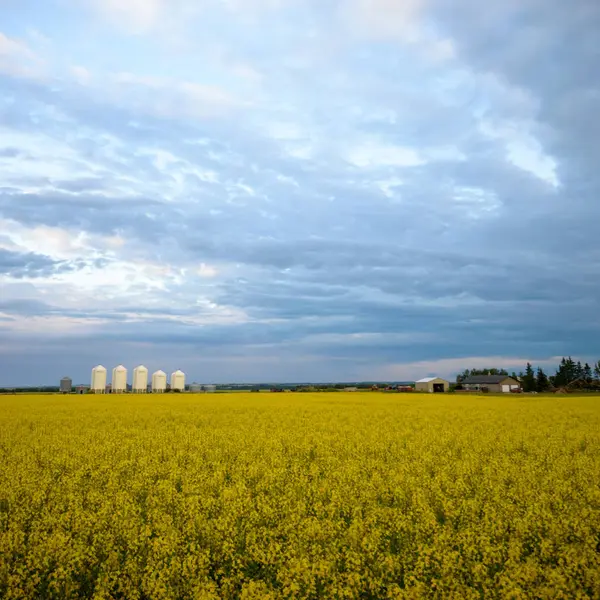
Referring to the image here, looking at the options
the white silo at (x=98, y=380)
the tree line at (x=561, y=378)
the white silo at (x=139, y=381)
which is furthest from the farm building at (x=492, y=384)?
the white silo at (x=98, y=380)

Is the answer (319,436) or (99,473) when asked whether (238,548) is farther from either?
(319,436)

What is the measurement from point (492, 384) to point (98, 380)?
86.9 m

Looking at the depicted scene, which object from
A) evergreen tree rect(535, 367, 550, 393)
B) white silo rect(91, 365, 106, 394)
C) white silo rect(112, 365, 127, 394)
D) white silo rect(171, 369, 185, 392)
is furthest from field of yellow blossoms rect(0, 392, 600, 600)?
evergreen tree rect(535, 367, 550, 393)

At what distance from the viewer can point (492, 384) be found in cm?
11025

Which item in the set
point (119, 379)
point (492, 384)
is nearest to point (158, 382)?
point (119, 379)

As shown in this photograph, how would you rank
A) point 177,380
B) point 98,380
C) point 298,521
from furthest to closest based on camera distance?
point 177,380 → point 98,380 → point 298,521

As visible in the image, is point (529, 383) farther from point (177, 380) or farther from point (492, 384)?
point (177, 380)

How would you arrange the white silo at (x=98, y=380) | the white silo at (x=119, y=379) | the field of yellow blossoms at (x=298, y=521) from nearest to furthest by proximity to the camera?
the field of yellow blossoms at (x=298, y=521), the white silo at (x=98, y=380), the white silo at (x=119, y=379)

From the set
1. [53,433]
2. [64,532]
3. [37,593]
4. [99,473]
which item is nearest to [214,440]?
[99,473]

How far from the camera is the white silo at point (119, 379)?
93.4m

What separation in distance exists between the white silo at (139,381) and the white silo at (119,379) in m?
1.79

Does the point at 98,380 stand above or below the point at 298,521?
below

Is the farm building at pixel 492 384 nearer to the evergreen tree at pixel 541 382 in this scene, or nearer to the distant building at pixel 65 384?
the evergreen tree at pixel 541 382

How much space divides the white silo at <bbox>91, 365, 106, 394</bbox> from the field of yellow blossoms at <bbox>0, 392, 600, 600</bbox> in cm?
7994
